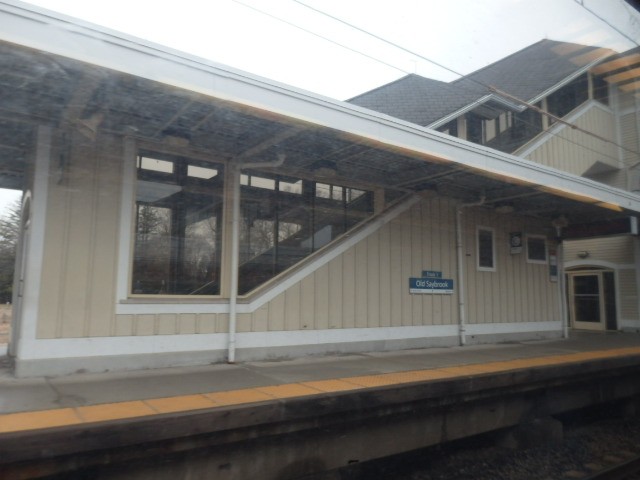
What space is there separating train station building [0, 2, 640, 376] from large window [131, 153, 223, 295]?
0.02m

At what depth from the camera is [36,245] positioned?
5.05 metres

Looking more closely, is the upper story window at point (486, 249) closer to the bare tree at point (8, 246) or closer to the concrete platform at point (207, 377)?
the concrete platform at point (207, 377)

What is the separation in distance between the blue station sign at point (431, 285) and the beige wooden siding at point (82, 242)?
4.77 meters

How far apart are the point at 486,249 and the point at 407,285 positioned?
2374mm

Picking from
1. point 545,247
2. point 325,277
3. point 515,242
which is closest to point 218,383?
point 325,277

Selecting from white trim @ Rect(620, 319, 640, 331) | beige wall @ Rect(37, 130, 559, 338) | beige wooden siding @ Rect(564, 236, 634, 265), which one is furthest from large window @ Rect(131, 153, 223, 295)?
white trim @ Rect(620, 319, 640, 331)

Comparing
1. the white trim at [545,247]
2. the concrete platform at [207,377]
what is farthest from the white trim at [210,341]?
the white trim at [545,247]

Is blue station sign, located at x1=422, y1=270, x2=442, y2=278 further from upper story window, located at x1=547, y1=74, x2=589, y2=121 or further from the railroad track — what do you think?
upper story window, located at x1=547, y1=74, x2=589, y2=121

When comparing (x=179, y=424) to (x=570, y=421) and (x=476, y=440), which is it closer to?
(x=476, y=440)

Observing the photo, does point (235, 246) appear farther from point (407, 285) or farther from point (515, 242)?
point (515, 242)

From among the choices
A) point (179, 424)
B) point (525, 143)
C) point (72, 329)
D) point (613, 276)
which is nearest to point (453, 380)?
point (179, 424)

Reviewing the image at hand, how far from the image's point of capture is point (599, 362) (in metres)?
7.09

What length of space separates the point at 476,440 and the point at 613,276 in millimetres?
10351

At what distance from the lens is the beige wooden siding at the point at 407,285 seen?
7.05 metres
